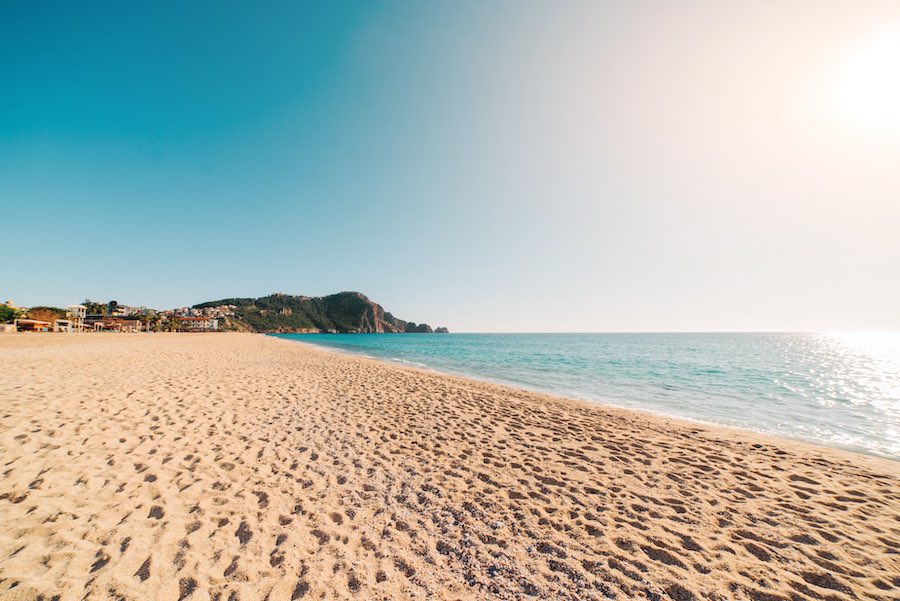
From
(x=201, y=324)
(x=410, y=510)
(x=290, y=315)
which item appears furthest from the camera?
(x=290, y=315)

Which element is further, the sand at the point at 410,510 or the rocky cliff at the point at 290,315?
the rocky cliff at the point at 290,315

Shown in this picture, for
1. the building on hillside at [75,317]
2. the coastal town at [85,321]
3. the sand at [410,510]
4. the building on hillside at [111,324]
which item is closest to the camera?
the sand at [410,510]

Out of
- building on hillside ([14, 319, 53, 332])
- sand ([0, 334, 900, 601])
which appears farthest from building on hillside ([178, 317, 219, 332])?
sand ([0, 334, 900, 601])

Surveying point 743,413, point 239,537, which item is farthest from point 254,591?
point 743,413

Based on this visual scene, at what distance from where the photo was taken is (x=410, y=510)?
4.83 meters

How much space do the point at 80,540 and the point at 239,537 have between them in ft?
5.29

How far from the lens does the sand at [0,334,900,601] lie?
3457 mm

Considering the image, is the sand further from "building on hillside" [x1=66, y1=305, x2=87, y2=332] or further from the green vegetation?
"building on hillside" [x1=66, y1=305, x2=87, y2=332]

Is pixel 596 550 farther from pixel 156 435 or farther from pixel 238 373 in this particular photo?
pixel 238 373

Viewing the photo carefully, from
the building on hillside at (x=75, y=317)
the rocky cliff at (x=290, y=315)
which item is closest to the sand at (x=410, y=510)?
the building on hillside at (x=75, y=317)

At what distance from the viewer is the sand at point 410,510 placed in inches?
136

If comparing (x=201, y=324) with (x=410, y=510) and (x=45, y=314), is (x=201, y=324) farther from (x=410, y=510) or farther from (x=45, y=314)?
(x=410, y=510)

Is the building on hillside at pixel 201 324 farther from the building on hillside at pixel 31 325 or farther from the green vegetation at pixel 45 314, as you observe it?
the building on hillside at pixel 31 325

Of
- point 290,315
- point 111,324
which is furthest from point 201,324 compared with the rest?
point 290,315
